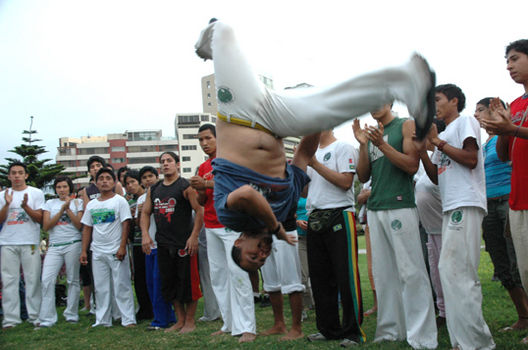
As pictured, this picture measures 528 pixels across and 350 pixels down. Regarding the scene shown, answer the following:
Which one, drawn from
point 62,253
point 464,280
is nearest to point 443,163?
point 464,280

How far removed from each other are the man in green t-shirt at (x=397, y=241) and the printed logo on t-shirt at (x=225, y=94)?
1715 millimetres

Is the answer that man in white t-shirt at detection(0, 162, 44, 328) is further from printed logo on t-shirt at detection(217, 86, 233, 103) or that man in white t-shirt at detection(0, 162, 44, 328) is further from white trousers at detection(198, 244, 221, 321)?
printed logo on t-shirt at detection(217, 86, 233, 103)

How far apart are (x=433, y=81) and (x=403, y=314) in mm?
2608

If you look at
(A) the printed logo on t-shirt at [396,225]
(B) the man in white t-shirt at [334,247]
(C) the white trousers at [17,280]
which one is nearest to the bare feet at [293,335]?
(B) the man in white t-shirt at [334,247]

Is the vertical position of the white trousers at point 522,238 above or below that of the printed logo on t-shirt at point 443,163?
below

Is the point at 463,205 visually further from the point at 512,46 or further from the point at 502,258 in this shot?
the point at 512,46

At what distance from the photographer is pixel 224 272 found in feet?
20.5

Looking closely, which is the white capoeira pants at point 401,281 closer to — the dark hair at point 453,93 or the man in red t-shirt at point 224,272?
the dark hair at point 453,93

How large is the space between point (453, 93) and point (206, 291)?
448 centimetres

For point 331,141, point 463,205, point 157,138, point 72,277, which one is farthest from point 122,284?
point 157,138

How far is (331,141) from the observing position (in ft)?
18.8

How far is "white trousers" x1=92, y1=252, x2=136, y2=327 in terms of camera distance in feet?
23.4

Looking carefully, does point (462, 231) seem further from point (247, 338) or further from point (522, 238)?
point (247, 338)

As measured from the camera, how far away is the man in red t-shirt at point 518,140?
405cm
